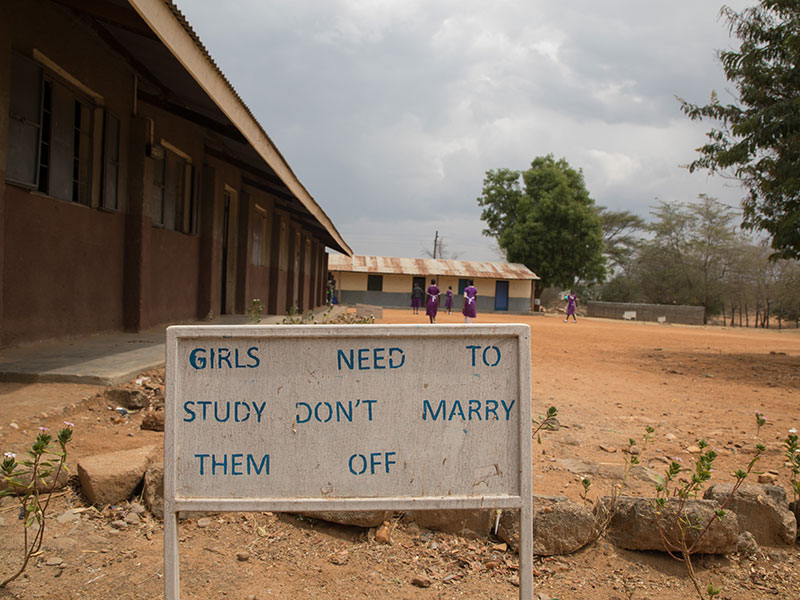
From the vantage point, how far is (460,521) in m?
3.14

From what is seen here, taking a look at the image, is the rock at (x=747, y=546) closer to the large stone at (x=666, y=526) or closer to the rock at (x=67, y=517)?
the large stone at (x=666, y=526)

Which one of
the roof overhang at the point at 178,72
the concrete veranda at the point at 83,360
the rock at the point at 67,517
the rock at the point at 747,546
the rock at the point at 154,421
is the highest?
the roof overhang at the point at 178,72

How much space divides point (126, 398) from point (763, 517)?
171 inches

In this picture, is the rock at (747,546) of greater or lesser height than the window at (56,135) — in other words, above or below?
below

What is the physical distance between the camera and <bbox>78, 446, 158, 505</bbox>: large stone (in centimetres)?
303

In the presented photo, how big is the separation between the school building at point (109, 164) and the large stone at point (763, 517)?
5.09 m

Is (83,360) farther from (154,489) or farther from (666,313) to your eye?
(666,313)

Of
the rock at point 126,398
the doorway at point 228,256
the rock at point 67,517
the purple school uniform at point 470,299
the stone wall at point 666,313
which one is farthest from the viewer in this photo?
the stone wall at point 666,313

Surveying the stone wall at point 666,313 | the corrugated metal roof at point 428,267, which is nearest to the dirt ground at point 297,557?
the corrugated metal roof at point 428,267

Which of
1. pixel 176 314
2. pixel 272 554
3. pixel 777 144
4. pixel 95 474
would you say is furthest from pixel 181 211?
pixel 777 144

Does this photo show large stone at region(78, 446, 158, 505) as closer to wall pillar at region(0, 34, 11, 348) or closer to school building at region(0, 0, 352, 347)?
wall pillar at region(0, 34, 11, 348)

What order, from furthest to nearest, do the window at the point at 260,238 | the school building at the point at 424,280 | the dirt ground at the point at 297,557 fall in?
the school building at the point at 424,280 < the window at the point at 260,238 < the dirt ground at the point at 297,557

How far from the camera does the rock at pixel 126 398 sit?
4524 mm

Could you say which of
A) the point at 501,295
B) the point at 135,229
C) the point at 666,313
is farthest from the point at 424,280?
the point at 135,229
